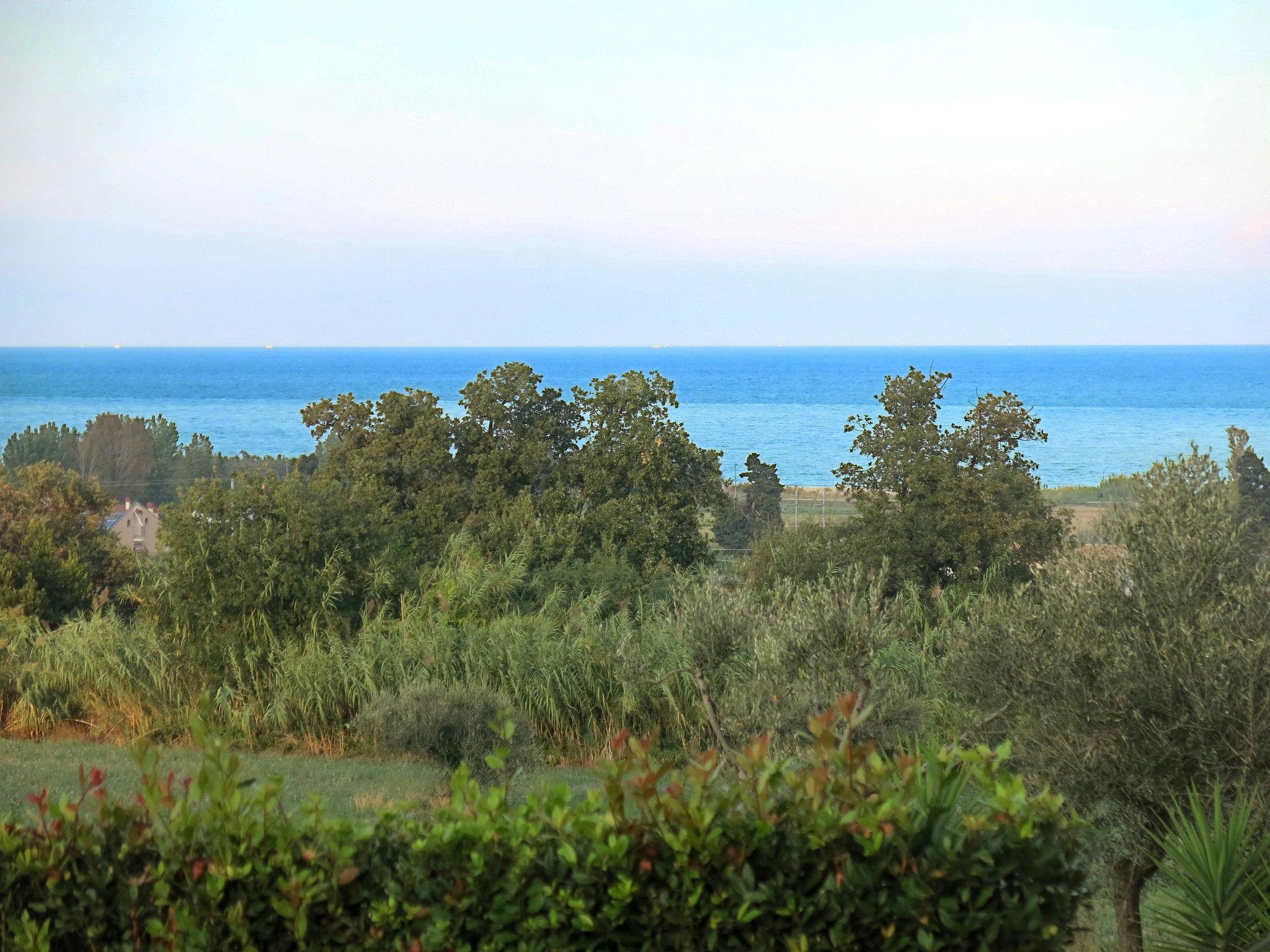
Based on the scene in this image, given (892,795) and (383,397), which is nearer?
(892,795)

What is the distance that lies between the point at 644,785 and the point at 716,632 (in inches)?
132

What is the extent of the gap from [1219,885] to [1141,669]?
1.04m

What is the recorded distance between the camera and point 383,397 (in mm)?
15055

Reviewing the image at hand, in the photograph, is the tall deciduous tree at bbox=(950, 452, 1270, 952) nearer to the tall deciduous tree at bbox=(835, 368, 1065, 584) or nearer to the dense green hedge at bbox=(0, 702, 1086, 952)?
the dense green hedge at bbox=(0, 702, 1086, 952)

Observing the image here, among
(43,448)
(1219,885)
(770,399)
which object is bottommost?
(43,448)

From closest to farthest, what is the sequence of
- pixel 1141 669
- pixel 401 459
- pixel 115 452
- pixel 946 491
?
pixel 1141 669, pixel 946 491, pixel 401 459, pixel 115 452

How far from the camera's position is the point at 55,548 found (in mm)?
12938

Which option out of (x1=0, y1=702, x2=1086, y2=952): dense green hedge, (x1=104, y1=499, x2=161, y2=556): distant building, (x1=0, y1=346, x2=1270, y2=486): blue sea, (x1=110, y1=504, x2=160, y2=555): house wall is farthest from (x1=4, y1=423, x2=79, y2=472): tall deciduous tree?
(x1=0, y1=346, x2=1270, y2=486): blue sea

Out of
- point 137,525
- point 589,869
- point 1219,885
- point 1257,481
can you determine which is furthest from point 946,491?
point 137,525

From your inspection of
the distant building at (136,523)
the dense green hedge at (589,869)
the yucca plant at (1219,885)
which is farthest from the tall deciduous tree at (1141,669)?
the distant building at (136,523)

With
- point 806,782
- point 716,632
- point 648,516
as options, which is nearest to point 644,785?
point 806,782

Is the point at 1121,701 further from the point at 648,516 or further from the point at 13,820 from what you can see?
the point at 648,516

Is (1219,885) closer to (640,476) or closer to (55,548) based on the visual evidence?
(640,476)

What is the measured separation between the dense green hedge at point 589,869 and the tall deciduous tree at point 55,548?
400 inches
